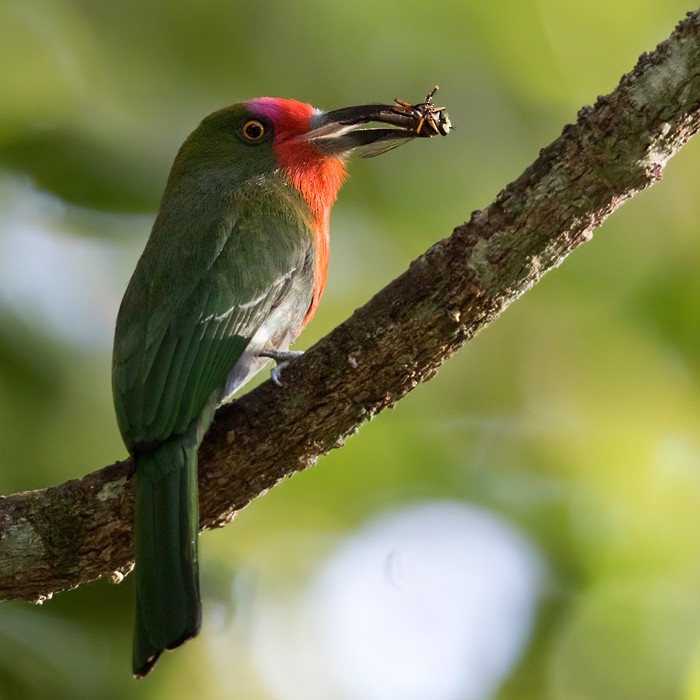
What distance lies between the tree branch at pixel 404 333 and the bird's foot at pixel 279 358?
3cm

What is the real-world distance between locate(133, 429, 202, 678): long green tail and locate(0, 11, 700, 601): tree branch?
0.15m

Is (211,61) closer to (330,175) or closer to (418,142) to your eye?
(418,142)

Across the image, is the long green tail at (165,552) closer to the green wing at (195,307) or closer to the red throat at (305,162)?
the green wing at (195,307)

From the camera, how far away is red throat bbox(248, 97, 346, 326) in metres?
4.04

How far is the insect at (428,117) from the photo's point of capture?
3.89 meters

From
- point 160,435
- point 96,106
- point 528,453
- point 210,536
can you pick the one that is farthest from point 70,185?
point 160,435

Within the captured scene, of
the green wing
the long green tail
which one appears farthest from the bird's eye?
the long green tail

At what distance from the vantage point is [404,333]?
294 centimetres

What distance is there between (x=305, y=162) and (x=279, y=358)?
1.05 m

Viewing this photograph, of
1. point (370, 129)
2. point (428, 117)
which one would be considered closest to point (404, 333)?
point (428, 117)

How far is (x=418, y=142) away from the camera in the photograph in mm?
5719

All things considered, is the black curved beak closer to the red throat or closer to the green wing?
the red throat

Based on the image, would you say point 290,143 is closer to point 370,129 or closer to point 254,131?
point 254,131

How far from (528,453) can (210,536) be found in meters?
1.58
